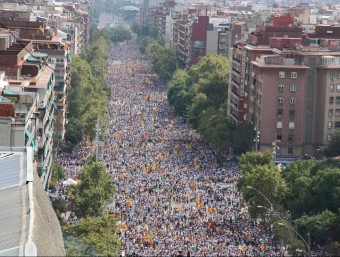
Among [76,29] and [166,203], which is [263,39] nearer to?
[166,203]

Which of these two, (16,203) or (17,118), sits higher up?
(16,203)

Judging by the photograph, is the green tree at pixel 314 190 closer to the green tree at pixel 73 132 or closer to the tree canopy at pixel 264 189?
the tree canopy at pixel 264 189

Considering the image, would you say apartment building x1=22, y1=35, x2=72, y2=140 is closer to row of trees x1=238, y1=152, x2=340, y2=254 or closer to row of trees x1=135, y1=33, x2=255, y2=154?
row of trees x1=135, y1=33, x2=255, y2=154

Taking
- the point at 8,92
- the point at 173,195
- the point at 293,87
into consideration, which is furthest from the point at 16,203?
the point at 293,87

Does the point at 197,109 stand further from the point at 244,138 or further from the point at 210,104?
the point at 244,138

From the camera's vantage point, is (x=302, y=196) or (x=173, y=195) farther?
(x=173, y=195)

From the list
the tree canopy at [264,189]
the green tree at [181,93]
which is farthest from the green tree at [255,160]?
the green tree at [181,93]
